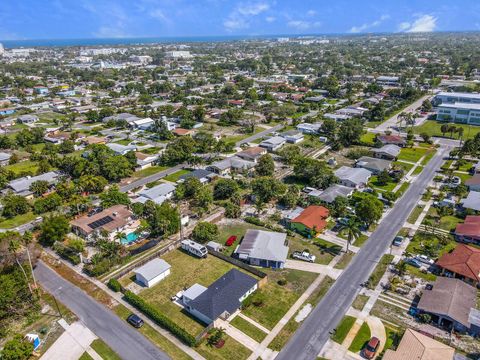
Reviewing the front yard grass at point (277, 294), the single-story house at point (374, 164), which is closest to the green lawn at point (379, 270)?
the front yard grass at point (277, 294)

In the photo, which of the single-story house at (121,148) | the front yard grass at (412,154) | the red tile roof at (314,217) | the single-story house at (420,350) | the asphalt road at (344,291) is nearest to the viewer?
the single-story house at (420,350)

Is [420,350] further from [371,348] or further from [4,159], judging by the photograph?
[4,159]

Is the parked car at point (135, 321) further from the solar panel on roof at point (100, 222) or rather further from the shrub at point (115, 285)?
the solar panel on roof at point (100, 222)

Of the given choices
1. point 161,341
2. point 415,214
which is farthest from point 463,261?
point 161,341

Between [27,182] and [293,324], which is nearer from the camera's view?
[293,324]

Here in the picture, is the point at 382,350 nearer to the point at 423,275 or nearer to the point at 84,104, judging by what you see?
the point at 423,275
